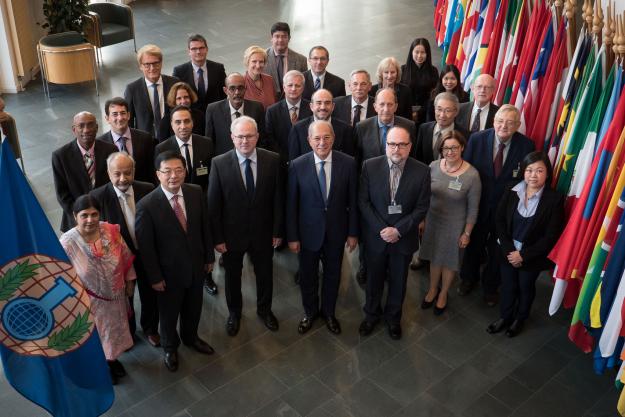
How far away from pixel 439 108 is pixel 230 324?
7.80ft

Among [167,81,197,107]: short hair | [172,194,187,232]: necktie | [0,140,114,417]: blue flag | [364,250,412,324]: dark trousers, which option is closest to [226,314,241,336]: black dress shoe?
[364,250,412,324]: dark trousers

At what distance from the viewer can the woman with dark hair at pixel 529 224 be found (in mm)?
5238

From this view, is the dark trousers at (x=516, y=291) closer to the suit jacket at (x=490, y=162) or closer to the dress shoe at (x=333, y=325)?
the suit jacket at (x=490, y=162)

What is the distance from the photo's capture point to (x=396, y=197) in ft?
17.1

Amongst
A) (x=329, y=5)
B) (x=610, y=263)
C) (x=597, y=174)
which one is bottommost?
(x=329, y=5)

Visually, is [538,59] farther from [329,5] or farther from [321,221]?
[329,5]

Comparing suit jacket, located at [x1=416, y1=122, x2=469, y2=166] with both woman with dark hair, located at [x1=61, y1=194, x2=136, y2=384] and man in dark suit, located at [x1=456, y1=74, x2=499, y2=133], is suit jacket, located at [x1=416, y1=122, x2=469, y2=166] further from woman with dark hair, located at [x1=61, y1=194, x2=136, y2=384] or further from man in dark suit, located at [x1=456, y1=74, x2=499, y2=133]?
woman with dark hair, located at [x1=61, y1=194, x2=136, y2=384]

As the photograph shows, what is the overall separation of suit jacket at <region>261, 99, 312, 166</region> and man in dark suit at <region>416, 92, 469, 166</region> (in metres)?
1.00

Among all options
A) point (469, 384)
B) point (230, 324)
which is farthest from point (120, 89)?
point (469, 384)

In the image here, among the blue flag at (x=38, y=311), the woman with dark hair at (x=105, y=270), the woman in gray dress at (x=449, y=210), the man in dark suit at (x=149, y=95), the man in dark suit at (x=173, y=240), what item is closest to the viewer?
the blue flag at (x=38, y=311)

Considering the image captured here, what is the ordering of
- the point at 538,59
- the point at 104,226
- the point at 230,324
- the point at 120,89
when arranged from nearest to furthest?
the point at 104,226 < the point at 230,324 < the point at 538,59 < the point at 120,89

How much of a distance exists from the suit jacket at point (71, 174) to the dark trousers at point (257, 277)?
1138mm

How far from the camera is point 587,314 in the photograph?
5.29 m

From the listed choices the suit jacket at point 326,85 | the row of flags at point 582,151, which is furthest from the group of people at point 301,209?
the suit jacket at point 326,85
